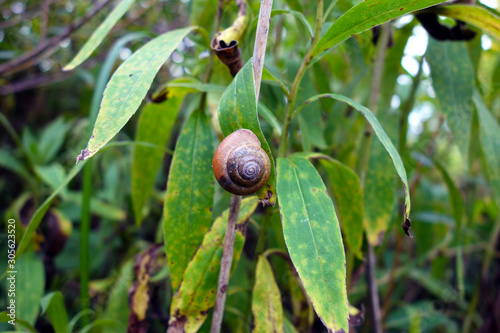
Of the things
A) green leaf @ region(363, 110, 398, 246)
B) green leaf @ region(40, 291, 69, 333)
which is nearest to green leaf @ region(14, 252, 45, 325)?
green leaf @ region(40, 291, 69, 333)

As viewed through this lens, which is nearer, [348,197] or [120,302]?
[348,197]

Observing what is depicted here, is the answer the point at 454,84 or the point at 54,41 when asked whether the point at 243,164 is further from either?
the point at 54,41

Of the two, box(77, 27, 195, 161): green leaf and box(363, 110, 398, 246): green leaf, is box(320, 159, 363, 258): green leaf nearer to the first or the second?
box(363, 110, 398, 246): green leaf

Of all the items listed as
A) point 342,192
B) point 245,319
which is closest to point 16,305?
point 245,319

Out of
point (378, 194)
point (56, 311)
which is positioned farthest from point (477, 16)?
point (56, 311)

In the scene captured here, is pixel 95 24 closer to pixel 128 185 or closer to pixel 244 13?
pixel 128 185

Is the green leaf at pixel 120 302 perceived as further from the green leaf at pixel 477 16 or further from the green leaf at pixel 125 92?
the green leaf at pixel 477 16

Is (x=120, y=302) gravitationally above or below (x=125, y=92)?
below

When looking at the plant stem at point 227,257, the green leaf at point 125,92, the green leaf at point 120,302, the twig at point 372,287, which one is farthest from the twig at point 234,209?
the green leaf at point 120,302
